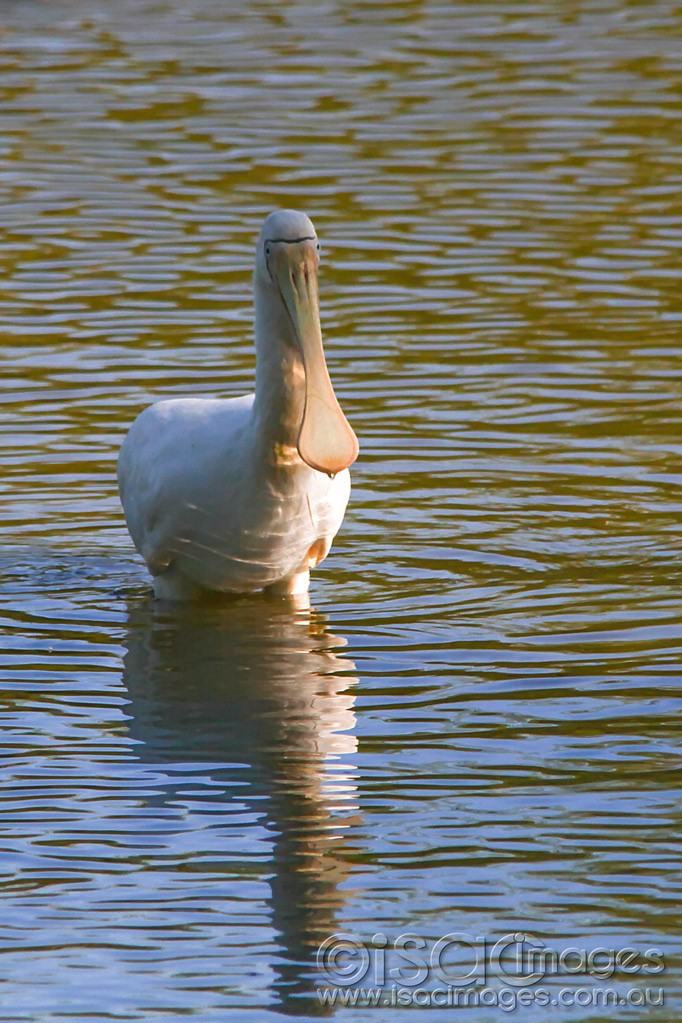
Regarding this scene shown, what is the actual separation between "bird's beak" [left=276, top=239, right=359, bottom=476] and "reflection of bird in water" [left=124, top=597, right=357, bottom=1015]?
0.86 metres

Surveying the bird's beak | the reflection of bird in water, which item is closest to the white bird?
the bird's beak

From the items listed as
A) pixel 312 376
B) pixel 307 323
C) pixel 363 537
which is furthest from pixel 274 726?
pixel 363 537

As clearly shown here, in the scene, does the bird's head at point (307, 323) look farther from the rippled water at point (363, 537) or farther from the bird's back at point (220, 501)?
the rippled water at point (363, 537)

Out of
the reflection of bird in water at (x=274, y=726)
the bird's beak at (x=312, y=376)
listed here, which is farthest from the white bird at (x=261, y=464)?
the reflection of bird in water at (x=274, y=726)

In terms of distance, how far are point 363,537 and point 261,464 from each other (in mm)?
1721

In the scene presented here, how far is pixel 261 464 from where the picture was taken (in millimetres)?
8758

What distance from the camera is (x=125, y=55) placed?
2117 centimetres

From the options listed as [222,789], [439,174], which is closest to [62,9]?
[439,174]

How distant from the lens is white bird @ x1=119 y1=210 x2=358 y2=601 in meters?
8.51

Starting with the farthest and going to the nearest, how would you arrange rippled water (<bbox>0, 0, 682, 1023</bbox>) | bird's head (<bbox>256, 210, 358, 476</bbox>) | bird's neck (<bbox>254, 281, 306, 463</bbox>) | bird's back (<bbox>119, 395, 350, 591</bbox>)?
bird's back (<bbox>119, 395, 350, 591</bbox>), bird's neck (<bbox>254, 281, 306, 463</bbox>), bird's head (<bbox>256, 210, 358, 476</bbox>), rippled water (<bbox>0, 0, 682, 1023</bbox>)

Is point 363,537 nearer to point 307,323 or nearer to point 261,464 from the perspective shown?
point 261,464

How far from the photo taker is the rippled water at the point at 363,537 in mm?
6422

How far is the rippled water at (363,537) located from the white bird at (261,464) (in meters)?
0.33

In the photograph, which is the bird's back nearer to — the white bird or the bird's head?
the white bird
